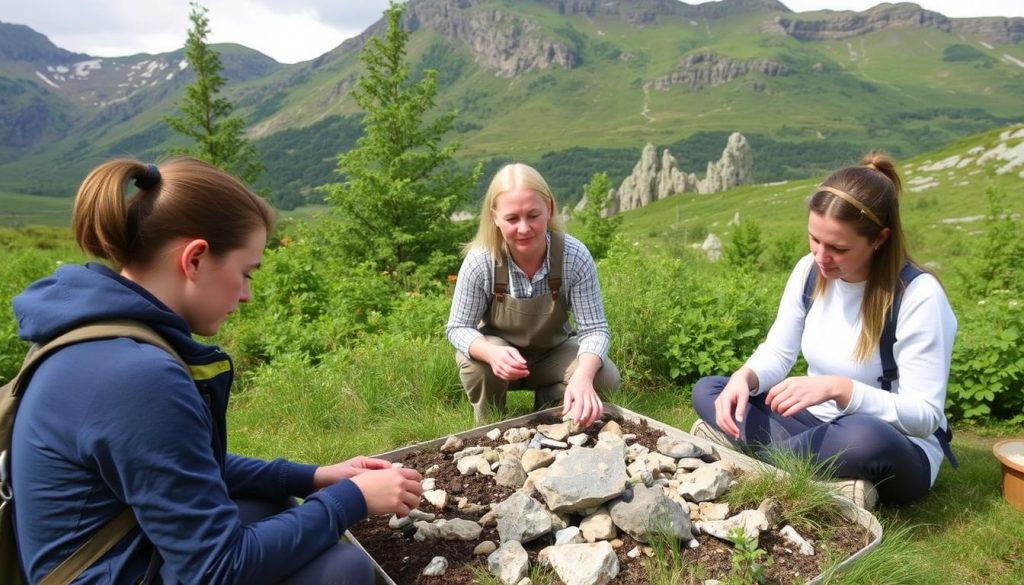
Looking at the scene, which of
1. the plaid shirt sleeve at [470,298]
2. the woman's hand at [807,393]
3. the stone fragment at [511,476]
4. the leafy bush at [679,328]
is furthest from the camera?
the leafy bush at [679,328]

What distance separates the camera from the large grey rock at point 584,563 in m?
2.44

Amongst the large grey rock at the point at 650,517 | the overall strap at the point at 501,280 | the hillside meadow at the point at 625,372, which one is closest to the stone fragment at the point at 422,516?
the large grey rock at the point at 650,517

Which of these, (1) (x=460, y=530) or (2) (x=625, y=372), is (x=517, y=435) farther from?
(2) (x=625, y=372)

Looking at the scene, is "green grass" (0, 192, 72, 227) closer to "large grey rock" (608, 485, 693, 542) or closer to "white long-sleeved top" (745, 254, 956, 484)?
"white long-sleeved top" (745, 254, 956, 484)

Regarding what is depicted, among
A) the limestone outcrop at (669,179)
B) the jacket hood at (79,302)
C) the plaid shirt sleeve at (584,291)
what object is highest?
the jacket hood at (79,302)

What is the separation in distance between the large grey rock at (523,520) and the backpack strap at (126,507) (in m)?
1.42

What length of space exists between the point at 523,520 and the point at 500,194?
6.54 feet

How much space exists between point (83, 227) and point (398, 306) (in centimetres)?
577

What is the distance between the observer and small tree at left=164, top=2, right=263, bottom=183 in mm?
22328

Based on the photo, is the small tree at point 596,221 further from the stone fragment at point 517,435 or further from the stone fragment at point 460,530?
the stone fragment at point 460,530

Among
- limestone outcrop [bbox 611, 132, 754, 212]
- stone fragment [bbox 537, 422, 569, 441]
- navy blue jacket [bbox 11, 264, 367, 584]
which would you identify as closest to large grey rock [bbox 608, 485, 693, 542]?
stone fragment [bbox 537, 422, 569, 441]

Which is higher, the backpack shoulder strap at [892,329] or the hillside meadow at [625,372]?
the backpack shoulder strap at [892,329]

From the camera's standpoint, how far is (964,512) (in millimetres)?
3553

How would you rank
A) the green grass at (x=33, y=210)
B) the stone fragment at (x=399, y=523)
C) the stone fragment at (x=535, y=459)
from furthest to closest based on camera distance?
the green grass at (x=33, y=210), the stone fragment at (x=535, y=459), the stone fragment at (x=399, y=523)
